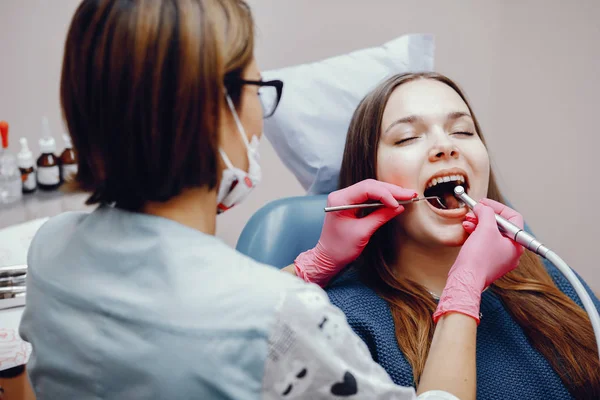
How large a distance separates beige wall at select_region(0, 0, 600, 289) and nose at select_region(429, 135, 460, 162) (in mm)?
1011

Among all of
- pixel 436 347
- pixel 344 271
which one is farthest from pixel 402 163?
pixel 436 347

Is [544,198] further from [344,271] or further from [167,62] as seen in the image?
[167,62]

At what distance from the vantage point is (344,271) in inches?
54.8

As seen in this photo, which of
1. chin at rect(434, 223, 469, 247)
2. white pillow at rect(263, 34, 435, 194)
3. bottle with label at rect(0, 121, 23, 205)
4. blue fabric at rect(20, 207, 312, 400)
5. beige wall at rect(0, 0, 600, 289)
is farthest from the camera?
beige wall at rect(0, 0, 600, 289)

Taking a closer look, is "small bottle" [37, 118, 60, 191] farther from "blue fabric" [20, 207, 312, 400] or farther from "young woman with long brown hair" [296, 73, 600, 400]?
"blue fabric" [20, 207, 312, 400]

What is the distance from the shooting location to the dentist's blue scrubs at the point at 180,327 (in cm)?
65

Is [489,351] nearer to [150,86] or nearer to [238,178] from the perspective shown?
[238,178]

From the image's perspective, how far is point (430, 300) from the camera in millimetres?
1241

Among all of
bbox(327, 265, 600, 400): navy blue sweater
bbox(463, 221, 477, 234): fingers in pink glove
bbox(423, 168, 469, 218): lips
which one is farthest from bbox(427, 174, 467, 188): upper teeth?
bbox(327, 265, 600, 400): navy blue sweater

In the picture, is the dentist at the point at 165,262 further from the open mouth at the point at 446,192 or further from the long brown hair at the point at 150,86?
the open mouth at the point at 446,192

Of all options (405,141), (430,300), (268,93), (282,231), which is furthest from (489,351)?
(268,93)

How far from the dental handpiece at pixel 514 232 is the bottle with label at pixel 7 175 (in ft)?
4.51

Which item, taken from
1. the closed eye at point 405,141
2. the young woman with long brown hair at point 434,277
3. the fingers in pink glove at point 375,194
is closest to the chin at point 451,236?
the young woman with long brown hair at point 434,277

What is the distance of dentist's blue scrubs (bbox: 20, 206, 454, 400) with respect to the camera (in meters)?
0.65
